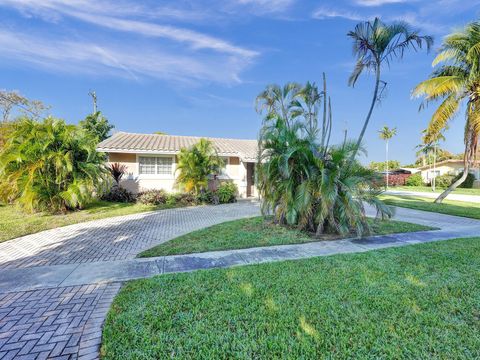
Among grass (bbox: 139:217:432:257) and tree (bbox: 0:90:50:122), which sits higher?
tree (bbox: 0:90:50:122)

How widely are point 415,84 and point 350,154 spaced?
34.1ft

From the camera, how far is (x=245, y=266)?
4.92 m

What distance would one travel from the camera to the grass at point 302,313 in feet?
8.46

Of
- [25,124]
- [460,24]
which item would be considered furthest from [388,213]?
[25,124]

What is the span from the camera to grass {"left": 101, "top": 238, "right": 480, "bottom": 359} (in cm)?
258

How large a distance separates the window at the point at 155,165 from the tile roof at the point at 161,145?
2.51 ft

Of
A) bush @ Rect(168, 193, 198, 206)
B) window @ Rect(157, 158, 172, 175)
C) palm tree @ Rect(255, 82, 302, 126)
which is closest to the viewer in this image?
palm tree @ Rect(255, 82, 302, 126)

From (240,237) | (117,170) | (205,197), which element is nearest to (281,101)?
(205,197)

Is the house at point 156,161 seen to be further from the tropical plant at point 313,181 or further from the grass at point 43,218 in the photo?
the tropical plant at point 313,181

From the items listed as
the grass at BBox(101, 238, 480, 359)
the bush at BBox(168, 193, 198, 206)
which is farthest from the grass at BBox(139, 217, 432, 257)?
the bush at BBox(168, 193, 198, 206)

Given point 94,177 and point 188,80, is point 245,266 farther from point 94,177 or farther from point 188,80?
point 188,80

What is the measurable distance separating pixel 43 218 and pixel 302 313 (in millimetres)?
11403

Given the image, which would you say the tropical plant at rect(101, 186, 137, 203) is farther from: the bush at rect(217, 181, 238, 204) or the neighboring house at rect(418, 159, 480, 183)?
the neighboring house at rect(418, 159, 480, 183)

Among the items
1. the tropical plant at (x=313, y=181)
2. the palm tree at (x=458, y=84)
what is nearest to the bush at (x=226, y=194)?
the tropical plant at (x=313, y=181)
